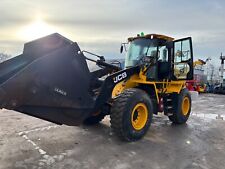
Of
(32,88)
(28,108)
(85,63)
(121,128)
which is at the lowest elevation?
(121,128)

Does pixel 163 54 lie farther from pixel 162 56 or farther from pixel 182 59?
pixel 182 59

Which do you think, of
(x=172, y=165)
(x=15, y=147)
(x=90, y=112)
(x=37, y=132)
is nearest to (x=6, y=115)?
(x=37, y=132)

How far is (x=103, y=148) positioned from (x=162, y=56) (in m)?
2.81

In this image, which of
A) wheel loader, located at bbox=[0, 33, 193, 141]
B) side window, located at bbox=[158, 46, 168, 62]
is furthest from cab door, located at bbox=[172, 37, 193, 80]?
side window, located at bbox=[158, 46, 168, 62]

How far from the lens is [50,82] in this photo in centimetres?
428

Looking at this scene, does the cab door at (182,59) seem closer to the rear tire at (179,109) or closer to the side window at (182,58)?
the side window at (182,58)

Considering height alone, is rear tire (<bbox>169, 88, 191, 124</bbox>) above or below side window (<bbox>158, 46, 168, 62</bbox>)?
below

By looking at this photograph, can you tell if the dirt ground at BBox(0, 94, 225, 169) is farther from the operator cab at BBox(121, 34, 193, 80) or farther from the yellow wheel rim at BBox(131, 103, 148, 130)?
the operator cab at BBox(121, 34, 193, 80)

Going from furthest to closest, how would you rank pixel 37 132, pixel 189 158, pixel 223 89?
pixel 223 89 → pixel 37 132 → pixel 189 158

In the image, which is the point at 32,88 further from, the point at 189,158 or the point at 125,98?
the point at 189,158

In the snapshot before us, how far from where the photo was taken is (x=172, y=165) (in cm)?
452

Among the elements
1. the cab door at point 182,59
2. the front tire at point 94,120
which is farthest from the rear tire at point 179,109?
the front tire at point 94,120

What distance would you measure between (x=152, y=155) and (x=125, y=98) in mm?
1133

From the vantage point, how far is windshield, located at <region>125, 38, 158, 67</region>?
657 centimetres
